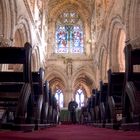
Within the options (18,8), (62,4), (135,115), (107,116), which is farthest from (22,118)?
(62,4)

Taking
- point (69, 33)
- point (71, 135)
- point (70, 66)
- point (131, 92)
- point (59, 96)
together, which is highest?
point (69, 33)

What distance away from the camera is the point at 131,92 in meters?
5.12

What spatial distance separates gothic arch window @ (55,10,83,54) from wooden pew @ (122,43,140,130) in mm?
25430

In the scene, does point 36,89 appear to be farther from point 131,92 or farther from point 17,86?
point 131,92

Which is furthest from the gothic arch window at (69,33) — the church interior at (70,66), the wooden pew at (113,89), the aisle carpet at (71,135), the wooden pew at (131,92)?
the aisle carpet at (71,135)

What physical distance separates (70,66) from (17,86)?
23421 mm

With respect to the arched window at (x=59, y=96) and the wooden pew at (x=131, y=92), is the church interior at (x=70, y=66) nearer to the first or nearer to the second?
the wooden pew at (x=131, y=92)

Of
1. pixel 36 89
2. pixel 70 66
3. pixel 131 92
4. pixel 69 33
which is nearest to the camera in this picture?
pixel 131 92

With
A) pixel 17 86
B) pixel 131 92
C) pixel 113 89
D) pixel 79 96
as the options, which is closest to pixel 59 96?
pixel 79 96

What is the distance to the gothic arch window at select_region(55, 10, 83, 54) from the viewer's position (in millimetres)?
31383

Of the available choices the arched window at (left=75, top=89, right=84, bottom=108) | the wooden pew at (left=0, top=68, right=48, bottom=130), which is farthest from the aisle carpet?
the arched window at (left=75, top=89, right=84, bottom=108)

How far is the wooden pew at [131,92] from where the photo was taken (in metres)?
5.03

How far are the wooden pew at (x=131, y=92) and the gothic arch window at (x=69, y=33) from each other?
1001 inches

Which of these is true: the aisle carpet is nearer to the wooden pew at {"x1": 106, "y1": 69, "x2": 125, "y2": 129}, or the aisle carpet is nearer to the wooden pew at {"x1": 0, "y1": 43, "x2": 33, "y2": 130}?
the wooden pew at {"x1": 0, "y1": 43, "x2": 33, "y2": 130}
